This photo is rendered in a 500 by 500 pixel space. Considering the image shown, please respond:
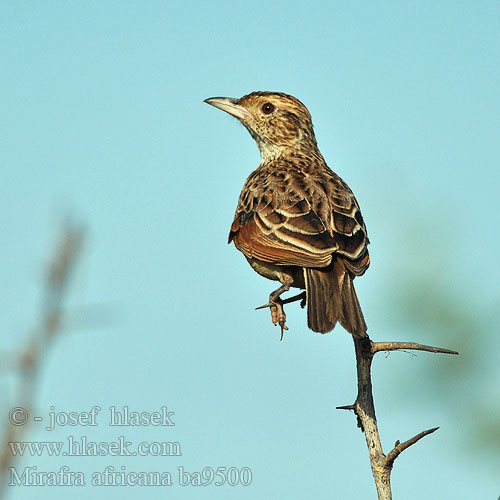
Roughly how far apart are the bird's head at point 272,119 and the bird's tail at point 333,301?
2719 millimetres

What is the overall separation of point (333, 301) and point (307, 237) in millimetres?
614

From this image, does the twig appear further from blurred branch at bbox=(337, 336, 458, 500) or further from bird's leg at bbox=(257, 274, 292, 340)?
bird's leg at bbox=(257, 274, 292, 340)

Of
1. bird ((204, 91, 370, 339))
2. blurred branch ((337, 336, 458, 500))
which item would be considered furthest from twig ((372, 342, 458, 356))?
bird ((204, 91, 370, 339))

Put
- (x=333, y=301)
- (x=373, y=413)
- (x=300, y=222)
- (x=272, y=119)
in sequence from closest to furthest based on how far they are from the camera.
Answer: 1. (x=373, y=413)
2. (x=333, y=301)
3. (x=300, y=222)
4. (x=272, y=119)

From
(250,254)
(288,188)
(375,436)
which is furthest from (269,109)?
(375,436)

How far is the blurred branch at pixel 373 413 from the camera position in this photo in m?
3.52

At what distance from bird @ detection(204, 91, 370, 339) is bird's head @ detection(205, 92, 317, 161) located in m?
0.42

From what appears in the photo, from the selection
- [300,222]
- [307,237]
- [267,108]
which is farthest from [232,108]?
[307,237]

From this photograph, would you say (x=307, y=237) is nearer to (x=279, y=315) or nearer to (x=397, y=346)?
(x=279, y=315)

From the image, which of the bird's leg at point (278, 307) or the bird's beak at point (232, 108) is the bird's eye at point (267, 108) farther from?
the bird's leg at point (278, 307)

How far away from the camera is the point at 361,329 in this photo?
4688mm

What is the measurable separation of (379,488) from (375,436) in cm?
48

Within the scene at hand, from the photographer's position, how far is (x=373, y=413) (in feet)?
13.3

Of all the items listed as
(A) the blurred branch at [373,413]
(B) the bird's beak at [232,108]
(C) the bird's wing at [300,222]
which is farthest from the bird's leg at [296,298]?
(B) the bird's beak at [232,108]
